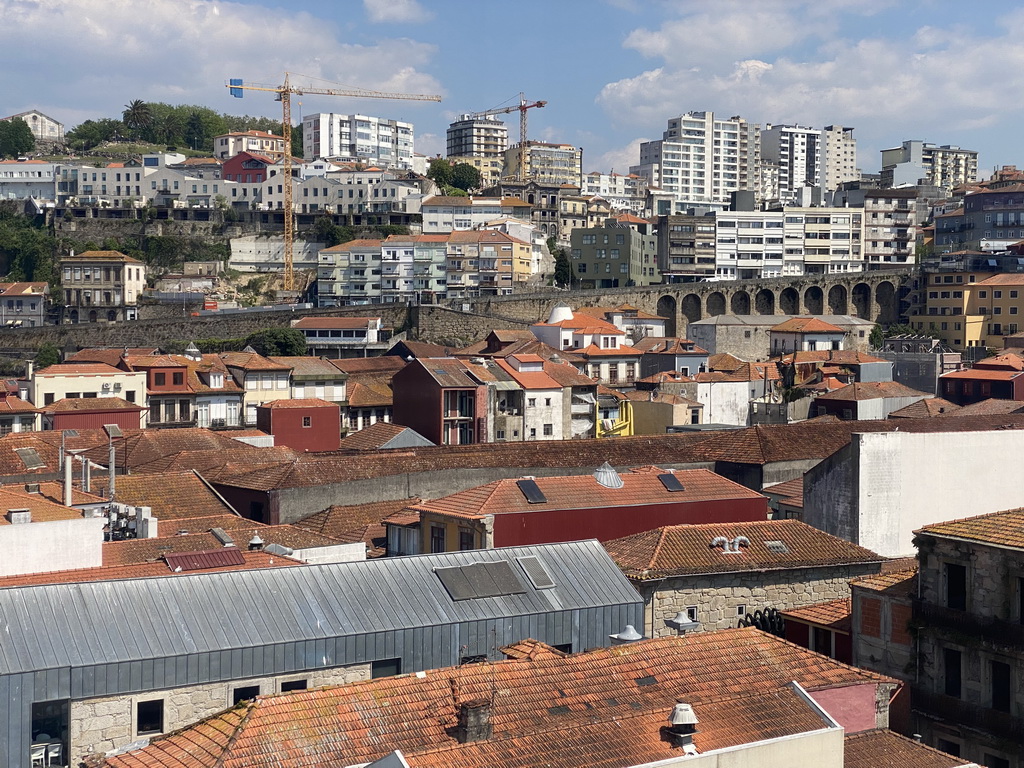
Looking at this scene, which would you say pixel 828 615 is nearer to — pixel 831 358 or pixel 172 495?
pixel 172 495

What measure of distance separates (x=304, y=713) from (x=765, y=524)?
1335 cm

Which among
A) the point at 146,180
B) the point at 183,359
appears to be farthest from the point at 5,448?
the point at 146,180

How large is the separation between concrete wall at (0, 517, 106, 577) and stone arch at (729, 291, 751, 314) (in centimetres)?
7471

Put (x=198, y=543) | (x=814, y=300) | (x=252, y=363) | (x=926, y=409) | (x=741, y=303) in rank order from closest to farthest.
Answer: (x=198, y=543) < (x=926, y=409) < (x=252, y=363) < (x=741, y=303) < (x=814, y=300)

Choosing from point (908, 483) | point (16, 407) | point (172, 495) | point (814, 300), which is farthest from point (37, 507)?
point (814, 300)

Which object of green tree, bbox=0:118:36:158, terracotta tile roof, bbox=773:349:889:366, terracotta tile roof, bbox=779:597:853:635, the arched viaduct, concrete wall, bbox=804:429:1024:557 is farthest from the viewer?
green tree, bbox=0:118:36:158

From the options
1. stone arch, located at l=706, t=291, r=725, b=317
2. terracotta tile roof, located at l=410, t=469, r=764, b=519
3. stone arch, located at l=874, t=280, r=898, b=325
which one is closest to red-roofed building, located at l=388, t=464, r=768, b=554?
terracotta tile roof, located at l=410, t=469, r=764, b=519

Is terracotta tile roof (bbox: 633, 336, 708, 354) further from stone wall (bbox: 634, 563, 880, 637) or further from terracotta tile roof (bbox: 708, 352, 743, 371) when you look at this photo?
stone wall (bbox: 634, 563, 880, 637)

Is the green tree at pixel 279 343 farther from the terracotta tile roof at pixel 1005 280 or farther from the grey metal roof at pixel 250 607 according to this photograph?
the grey metal roof at pixel 250 607

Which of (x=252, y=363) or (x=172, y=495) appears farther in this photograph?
(x=252, y=363)

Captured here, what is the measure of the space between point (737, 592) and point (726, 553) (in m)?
0.72

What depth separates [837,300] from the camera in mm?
95875

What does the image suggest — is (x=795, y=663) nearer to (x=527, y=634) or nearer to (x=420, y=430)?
(x=527, y=634)

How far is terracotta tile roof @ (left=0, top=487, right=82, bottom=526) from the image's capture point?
24.5m
